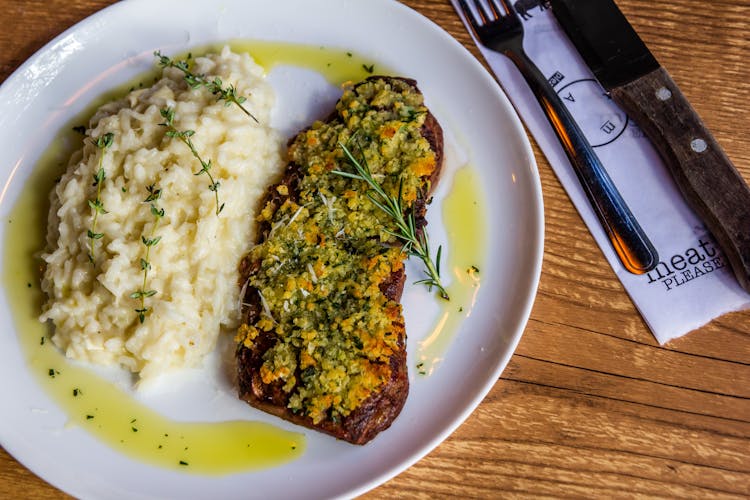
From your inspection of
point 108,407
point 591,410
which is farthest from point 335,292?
point 591,410

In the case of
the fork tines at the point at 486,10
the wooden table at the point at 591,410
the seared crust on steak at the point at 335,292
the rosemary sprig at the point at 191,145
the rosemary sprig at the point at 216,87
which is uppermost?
the fork tines at the point at 486,10

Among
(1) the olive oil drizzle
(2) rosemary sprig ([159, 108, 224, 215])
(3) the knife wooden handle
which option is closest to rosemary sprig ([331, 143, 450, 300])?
(1) the olive oil drizzle

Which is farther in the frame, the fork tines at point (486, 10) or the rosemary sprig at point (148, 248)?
the fork tines at point (486, 10)

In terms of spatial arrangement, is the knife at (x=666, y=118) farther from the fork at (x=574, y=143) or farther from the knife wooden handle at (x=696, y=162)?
the fork at (x=574, y=143)

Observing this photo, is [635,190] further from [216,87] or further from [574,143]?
[216,87]

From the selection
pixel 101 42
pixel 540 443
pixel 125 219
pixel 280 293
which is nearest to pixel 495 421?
pixel 540 443

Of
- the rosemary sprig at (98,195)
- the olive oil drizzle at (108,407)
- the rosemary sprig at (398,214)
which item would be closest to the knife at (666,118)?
the olive oil drizzle at (108,407)
